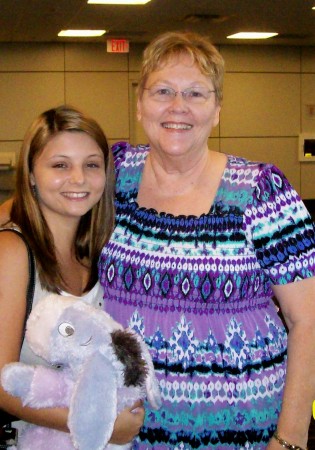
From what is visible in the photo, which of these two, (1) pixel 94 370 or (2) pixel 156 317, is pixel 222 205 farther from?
(1) pixel 94 370

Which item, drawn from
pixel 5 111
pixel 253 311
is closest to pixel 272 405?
pixel 253 311

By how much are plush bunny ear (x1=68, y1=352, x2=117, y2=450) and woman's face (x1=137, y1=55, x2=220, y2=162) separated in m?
0.76

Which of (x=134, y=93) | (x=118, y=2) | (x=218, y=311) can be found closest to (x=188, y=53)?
(x=218, y=311)

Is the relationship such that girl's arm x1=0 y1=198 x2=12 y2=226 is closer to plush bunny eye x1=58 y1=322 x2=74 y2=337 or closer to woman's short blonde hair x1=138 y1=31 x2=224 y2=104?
plush bunny eye x1=58 y1=322 x2=74 y2=337

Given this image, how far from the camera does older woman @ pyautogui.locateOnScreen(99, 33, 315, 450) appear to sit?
1.95 metres

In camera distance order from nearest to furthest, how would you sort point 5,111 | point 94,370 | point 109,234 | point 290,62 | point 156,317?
point 94,370, point 156,317, point 109,234, point 5,111, point 290,62

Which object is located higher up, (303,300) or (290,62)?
(290,62)

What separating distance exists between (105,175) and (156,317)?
0.50 metres

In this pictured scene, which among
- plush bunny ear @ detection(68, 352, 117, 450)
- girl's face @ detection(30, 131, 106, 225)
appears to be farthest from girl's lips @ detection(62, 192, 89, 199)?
plush bunny ear @ detection(68, 352, 117, 450)

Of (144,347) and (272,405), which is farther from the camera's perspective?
(272,405)

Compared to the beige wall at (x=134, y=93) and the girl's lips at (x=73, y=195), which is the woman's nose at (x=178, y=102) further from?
the beige wall at (x=134, y=93)

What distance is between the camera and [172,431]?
2025 mm

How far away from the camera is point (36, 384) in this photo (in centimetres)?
174

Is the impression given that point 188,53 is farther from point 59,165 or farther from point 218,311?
point 218,311
